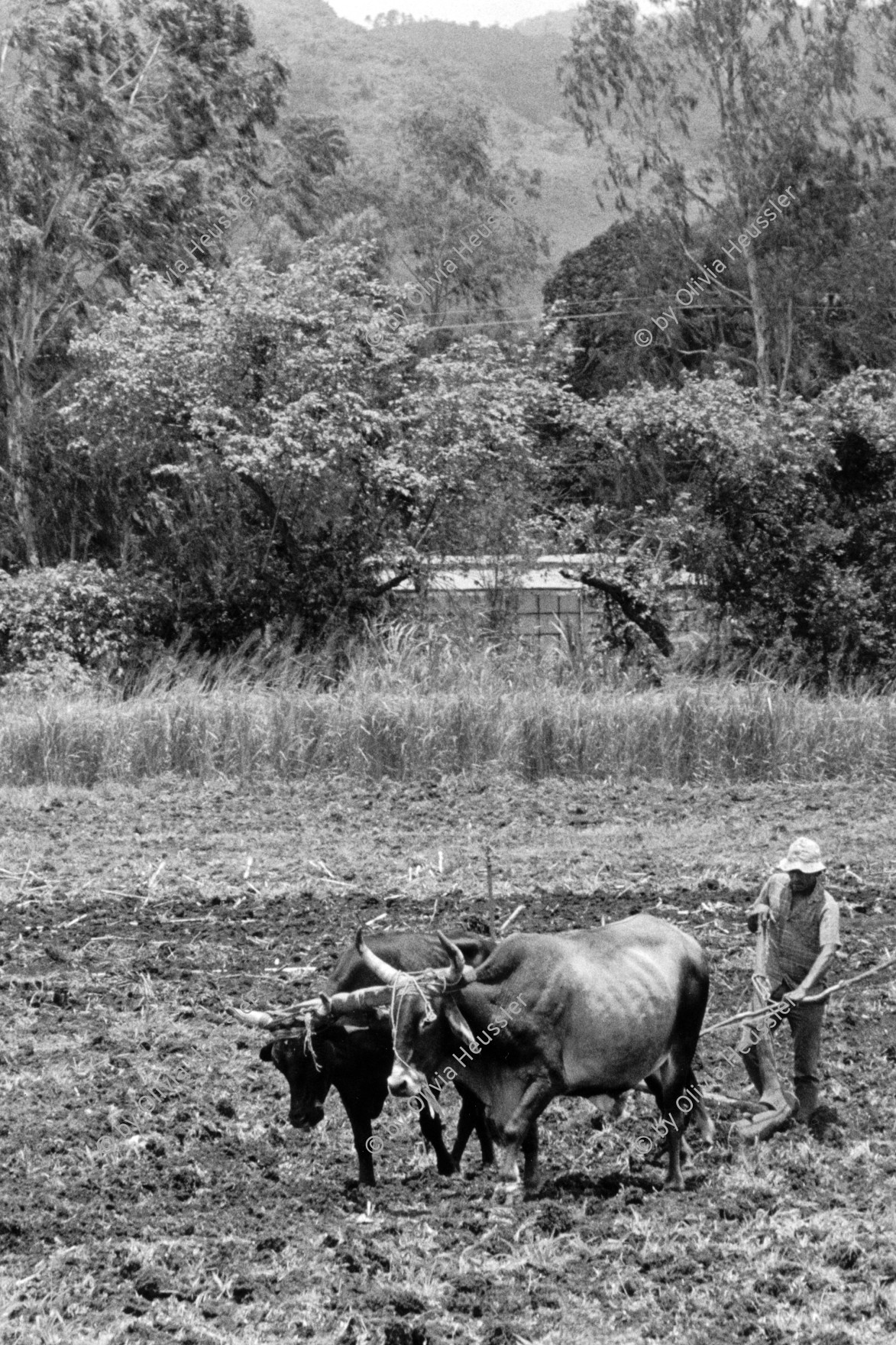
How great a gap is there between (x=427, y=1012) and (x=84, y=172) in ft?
80.7

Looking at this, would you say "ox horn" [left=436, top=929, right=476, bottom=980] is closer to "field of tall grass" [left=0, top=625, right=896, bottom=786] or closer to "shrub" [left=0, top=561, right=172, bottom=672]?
"field of tall grass" [left=0, top=625, right=896, bottom=786]

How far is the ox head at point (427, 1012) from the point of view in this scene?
6.41 metres

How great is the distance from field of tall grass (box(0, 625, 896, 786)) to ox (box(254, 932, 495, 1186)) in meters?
10.1

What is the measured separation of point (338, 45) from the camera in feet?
509

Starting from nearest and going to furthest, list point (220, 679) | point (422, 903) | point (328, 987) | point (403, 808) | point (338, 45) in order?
point (328, 987) < point (422, 903) < point (403, 808) < point (220, 679) < point (338, 45)

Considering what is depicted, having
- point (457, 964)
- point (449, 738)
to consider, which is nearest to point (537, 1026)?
point (457, 964)

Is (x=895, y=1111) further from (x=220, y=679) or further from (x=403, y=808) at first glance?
(x=220, y=679)

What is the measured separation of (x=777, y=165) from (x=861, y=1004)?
108 feet

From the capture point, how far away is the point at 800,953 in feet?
24.7

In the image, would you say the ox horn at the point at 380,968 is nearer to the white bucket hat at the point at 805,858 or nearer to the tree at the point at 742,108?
the white bucket hat at the point at 805,858

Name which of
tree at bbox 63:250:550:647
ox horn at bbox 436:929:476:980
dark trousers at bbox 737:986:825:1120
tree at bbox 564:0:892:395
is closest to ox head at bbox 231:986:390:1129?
ox horn at bbox 436:929:476:980

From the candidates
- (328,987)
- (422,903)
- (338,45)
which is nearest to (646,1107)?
(328,987)

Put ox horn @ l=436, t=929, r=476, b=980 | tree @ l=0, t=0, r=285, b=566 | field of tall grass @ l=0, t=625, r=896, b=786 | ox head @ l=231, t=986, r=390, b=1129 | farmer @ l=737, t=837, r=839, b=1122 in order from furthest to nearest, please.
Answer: tree @ l=0, t=0, r=285, b=566 < field of tall grass @ l=0, t=625, r=896, b=786 < farmer @ l=737, t=837, r=839, b=1122 < ox head @ l=231, t=986, r=390, b=1129 < ox horn @ l=436, t=929, r=476, b=980

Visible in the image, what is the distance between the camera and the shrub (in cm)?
2319
